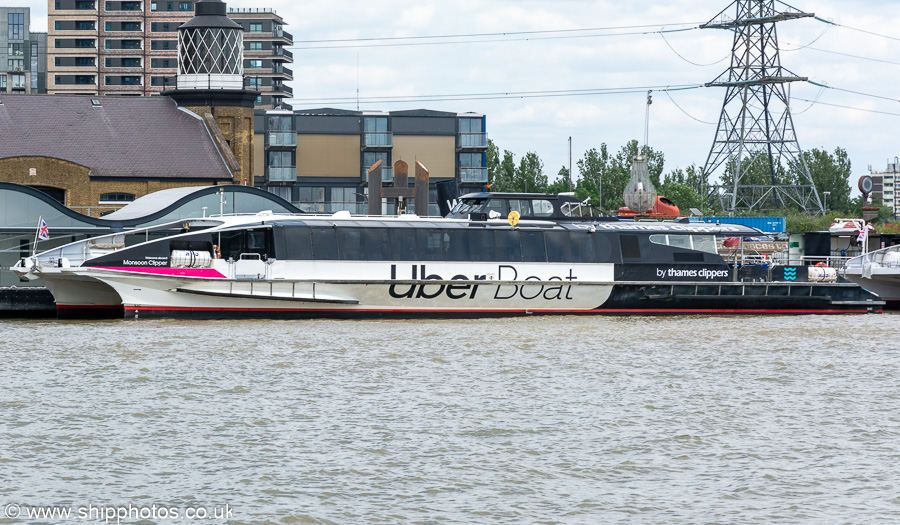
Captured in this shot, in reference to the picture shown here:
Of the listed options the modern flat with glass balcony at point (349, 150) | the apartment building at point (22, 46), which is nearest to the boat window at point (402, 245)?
the modern flat with glass balcony at point (349, 150)

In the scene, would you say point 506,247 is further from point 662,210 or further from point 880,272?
point 662,210

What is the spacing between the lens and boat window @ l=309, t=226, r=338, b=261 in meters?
41.3

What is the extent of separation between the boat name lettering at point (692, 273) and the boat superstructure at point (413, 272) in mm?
39

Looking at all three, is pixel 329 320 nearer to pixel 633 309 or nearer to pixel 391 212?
pixel 633 309

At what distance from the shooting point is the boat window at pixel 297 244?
134ft

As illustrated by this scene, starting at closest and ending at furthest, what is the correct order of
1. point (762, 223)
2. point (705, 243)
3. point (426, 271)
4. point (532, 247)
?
point (426, 271)
point (532, 247)
point (705, 243)
point (762, 223)

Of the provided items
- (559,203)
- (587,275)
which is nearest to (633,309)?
(587,275)

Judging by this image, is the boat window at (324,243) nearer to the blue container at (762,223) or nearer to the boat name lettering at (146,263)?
the boat name lettering at (146,263)

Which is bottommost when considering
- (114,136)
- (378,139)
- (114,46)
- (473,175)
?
(473,175)

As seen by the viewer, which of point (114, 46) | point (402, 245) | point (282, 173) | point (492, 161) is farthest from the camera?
point (114, 46)

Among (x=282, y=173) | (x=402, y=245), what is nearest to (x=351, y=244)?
(x=402, y=245)

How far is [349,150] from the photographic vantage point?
89.6m

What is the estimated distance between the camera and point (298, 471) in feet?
59.2

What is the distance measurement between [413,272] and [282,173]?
48055 mm
